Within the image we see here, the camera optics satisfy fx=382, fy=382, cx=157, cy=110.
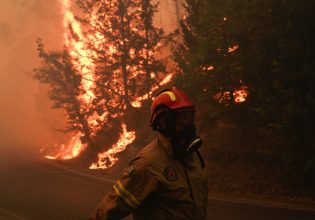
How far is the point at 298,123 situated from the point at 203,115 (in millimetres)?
8088

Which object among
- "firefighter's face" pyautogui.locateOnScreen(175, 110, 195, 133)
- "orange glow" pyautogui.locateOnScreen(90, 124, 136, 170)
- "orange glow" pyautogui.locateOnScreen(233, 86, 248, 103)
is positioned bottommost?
"orange glow" pyautogui.locateOnScreen(90, 124, 136, 170)

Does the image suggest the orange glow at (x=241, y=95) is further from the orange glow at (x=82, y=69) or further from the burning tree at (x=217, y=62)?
the orange glow at (x=82, y=69)


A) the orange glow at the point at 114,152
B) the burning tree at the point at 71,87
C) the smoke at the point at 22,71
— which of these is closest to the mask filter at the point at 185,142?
the orange glow at the point at 114,152

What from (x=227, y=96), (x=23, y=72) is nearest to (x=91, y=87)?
(x=227, y=96)

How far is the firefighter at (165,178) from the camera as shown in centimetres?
261

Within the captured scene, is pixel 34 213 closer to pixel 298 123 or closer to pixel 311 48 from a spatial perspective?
pixel 298 123

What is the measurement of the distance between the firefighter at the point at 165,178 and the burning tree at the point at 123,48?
20.4 meters

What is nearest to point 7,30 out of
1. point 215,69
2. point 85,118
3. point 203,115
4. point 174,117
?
point 85,118

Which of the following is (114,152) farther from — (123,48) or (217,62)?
(217,62)

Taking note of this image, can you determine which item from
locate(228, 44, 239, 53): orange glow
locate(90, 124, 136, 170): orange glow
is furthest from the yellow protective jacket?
locate(90, 124, 136, 170): orange glow

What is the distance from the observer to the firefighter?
8.56 ft

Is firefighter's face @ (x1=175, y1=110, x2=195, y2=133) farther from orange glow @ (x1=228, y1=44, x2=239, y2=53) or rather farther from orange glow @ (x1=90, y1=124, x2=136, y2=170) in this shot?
orange glow @ (x1=90, y1=124, x2=136, y2=170)

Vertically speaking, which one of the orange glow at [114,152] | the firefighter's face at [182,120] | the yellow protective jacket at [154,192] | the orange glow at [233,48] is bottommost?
the orange glow at [114,152]

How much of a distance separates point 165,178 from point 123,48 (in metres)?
21.0
